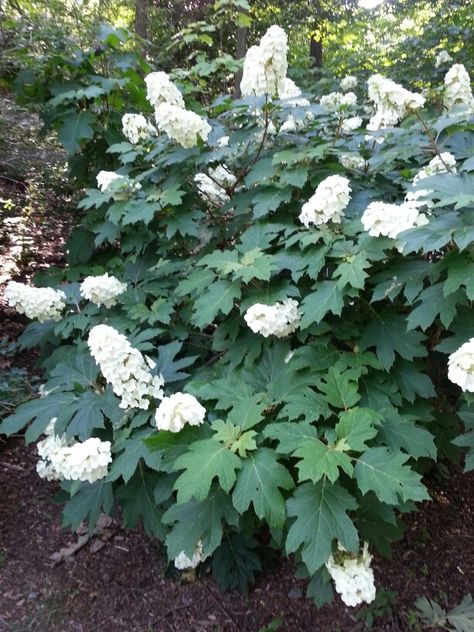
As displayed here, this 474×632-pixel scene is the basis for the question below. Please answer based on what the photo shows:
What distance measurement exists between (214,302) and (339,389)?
0.73m

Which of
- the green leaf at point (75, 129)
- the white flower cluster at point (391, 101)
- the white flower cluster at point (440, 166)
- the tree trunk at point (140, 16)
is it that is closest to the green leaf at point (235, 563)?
the white flower cluster at point (440, 166)

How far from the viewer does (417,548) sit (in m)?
3.60

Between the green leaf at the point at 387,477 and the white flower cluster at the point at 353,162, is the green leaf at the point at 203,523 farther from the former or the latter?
the white flower cluster at the point at 353,162

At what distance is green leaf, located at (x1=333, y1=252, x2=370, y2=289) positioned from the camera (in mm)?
2088

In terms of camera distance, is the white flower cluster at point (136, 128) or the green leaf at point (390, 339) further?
the white flower cluster at point (136, 128)

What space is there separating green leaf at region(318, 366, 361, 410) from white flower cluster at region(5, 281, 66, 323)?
1.75 meters

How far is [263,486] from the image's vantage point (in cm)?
180

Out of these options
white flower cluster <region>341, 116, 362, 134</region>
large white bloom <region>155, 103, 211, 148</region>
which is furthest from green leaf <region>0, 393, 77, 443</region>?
white flower cluster <region>341, 116, 362, 134</region>

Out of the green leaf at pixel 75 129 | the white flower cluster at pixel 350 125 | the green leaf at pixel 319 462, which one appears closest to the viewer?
the green leaf at pixel 319 462

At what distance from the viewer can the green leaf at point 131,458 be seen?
2156mm

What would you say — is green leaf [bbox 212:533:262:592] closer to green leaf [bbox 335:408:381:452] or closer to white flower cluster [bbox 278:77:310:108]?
green leaf [bbox 335:408:381:452]

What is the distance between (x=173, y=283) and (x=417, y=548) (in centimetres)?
252

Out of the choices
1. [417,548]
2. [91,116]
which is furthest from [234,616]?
[91,116]

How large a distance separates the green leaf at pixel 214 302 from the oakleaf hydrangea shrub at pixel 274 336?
1 cm
